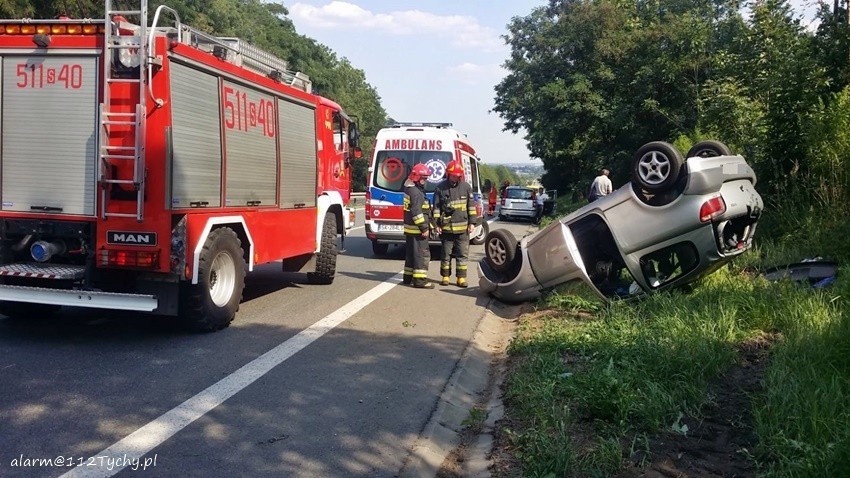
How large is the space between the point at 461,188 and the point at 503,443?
647cm

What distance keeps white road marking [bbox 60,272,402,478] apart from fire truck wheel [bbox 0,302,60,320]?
2634 mm

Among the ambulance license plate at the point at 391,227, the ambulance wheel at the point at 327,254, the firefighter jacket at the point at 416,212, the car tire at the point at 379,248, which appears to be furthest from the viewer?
the car tire at the point at 379,248

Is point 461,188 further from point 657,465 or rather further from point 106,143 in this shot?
point 657,465

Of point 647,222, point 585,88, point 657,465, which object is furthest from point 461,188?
point 585,88

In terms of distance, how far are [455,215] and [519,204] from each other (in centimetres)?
1922

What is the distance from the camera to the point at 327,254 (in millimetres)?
10219

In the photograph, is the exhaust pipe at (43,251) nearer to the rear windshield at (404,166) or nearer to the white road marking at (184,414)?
the white road marking at (184,414)

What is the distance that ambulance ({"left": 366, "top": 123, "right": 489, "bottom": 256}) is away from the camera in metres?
14.0

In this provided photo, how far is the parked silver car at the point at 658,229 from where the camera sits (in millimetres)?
6895

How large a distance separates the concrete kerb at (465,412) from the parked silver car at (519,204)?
856 inches

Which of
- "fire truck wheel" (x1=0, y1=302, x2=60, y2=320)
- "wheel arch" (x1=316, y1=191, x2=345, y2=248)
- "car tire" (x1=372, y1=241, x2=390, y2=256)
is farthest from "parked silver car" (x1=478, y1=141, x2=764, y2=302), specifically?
Answer: "car tire" (x1=372, y1=241, x2=390, y2=256)

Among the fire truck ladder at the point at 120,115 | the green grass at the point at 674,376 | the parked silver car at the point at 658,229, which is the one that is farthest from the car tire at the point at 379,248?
the fire truck ladder at the point at 120,115

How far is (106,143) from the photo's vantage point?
20.6 ft

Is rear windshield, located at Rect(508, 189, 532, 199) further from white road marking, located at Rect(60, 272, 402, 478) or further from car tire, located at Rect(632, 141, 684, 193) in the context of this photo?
white road marking, located at Rect(60, 272, 402, 478)
